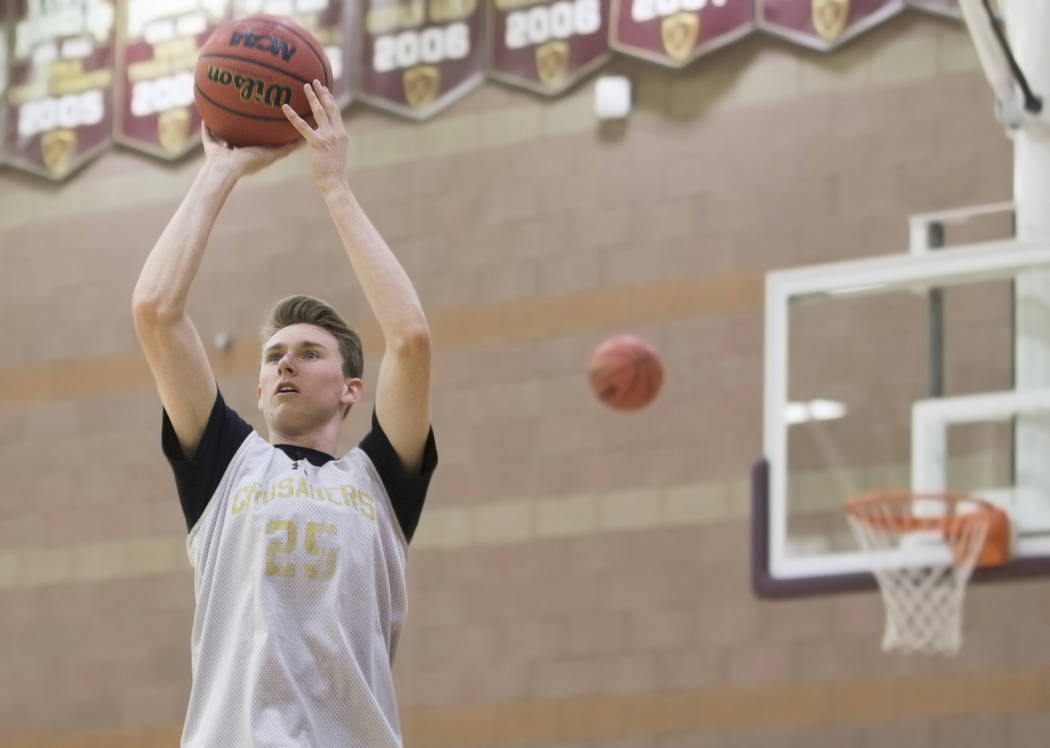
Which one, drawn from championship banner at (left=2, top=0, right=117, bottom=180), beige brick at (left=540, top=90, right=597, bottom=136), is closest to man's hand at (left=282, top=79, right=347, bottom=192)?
beige brick at (left=540, top=90, right=597, bottom=136)

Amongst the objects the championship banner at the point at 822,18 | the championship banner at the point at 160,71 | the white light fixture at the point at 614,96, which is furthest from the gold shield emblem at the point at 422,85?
the championship banner at the point at 822,18

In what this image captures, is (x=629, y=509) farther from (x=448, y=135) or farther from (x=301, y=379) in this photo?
(x=301, y=379)

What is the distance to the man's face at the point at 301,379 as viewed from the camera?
3168mm

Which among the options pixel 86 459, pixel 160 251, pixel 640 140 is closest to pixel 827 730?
pixel 640 140

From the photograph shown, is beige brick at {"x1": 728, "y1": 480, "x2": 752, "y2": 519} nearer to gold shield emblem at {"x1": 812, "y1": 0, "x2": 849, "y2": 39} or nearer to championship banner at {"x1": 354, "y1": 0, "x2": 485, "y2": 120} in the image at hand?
gold shield emblem at {"x1": 812, "y1": 0, "x2": 849, "y2": 39}

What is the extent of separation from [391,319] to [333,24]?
781 cm

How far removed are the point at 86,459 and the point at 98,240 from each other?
1.38 metres

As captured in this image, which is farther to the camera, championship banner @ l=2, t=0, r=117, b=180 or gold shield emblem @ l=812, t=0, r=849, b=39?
championship banner @ l=2, t=0, r=117, b=180

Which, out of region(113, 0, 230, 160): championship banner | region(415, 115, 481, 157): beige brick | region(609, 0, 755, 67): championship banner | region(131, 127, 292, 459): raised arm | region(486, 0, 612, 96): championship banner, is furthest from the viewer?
region(113, 0, 230, 160): championship banner

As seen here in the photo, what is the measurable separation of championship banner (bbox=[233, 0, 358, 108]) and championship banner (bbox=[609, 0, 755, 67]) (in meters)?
1.71

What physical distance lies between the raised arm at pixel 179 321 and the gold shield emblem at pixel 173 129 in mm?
7965

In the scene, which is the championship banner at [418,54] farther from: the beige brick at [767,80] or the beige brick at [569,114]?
the beige brick at [767,80]

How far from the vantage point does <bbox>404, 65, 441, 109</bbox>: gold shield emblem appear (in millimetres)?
10352

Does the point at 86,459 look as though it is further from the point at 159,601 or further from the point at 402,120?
the point at 402,120
